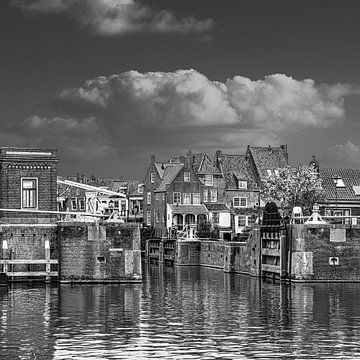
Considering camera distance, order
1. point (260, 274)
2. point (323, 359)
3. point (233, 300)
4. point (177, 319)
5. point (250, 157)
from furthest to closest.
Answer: point (250, 157)
point (260, 274)
point (233, 300)
point (177, 319)
point (323, 359)

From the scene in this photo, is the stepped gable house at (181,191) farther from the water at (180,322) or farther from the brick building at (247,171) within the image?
the water at (180,322)

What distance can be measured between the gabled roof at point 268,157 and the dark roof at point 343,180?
16.2 meters

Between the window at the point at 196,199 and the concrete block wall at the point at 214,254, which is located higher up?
the window at the point at 196,199

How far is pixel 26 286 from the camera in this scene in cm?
5550

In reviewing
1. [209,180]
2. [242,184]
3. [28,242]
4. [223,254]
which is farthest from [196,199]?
[28,242]

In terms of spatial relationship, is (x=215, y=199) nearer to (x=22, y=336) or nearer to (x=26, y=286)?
(x=26, y=286)

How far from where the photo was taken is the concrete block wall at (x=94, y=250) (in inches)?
2203

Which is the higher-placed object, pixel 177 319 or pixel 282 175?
pixel 282 175

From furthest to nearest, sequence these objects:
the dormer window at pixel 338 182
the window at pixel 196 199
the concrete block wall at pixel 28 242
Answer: the window at pixel 196 199 < the dormer window at pixel 338 182 < the concrete block wall at pixel 28 242

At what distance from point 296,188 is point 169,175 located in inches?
729

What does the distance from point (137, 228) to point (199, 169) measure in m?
57.5

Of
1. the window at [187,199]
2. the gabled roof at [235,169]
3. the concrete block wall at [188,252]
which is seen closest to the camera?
the concrete block wall at [188,252]

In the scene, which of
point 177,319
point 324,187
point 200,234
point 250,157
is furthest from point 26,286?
point 250,157

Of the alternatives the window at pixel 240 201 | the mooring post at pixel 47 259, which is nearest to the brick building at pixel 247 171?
the window at pixel 240 201
